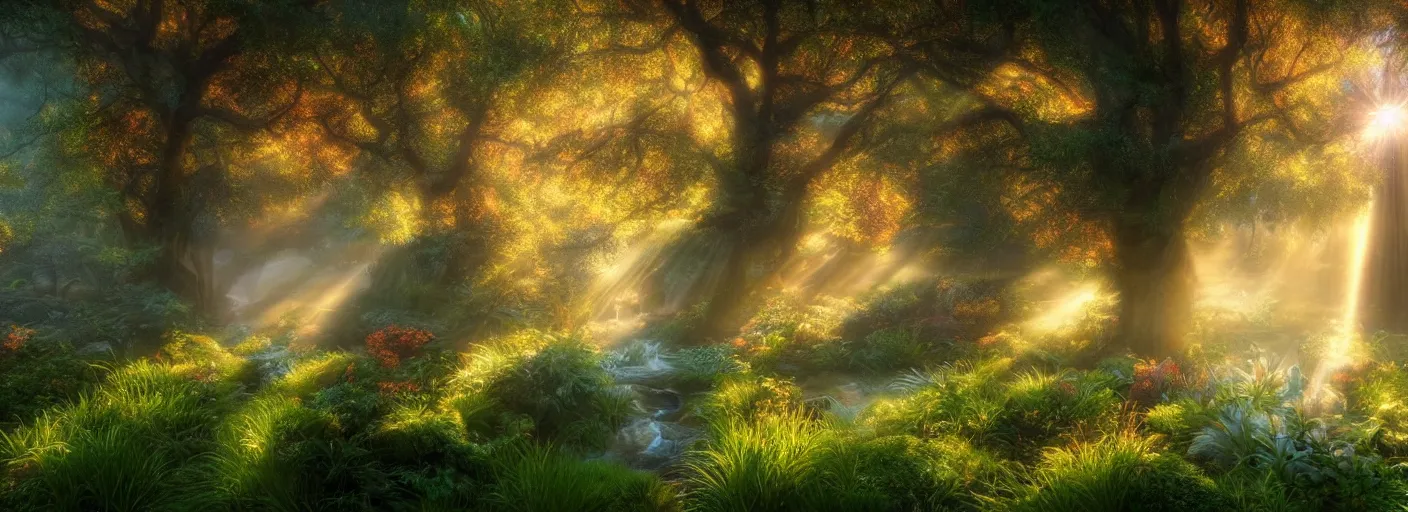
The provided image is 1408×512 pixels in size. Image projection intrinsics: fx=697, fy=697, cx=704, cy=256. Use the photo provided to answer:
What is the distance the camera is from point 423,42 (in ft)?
50.7

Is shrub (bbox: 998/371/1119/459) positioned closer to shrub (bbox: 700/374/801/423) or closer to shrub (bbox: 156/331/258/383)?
shrub (bbox: 700/374/801/423)

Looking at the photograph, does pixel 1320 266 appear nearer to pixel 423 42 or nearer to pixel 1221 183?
pixel 1221 183

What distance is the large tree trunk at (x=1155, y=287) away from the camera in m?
12.8

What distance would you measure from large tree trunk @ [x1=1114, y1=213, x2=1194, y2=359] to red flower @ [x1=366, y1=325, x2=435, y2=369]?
498 inches

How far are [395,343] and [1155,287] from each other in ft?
45.3

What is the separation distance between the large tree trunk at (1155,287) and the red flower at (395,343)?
12.7 meters

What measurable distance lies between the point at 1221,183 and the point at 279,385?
17.2 meters

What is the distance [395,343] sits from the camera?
11.8 m

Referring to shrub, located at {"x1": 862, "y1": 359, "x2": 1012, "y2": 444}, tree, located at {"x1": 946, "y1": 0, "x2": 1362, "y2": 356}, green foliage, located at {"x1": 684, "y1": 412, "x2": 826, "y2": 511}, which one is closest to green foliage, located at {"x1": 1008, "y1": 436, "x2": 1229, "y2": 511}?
shrub, located at {"x1": 862, "y1": 359, "x2": 1012, "y2": 444}

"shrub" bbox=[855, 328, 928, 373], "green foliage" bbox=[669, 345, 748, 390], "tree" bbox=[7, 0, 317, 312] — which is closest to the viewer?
"green foliage" bbox=[669, 345, 748, 390]

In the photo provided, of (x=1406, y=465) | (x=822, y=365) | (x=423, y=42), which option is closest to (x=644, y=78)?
(x=423, y=42)

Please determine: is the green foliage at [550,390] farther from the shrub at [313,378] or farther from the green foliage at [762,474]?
the green foliage at [762,474]

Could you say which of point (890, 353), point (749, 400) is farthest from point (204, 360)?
point (890, 353)

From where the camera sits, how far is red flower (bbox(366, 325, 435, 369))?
1138cm
